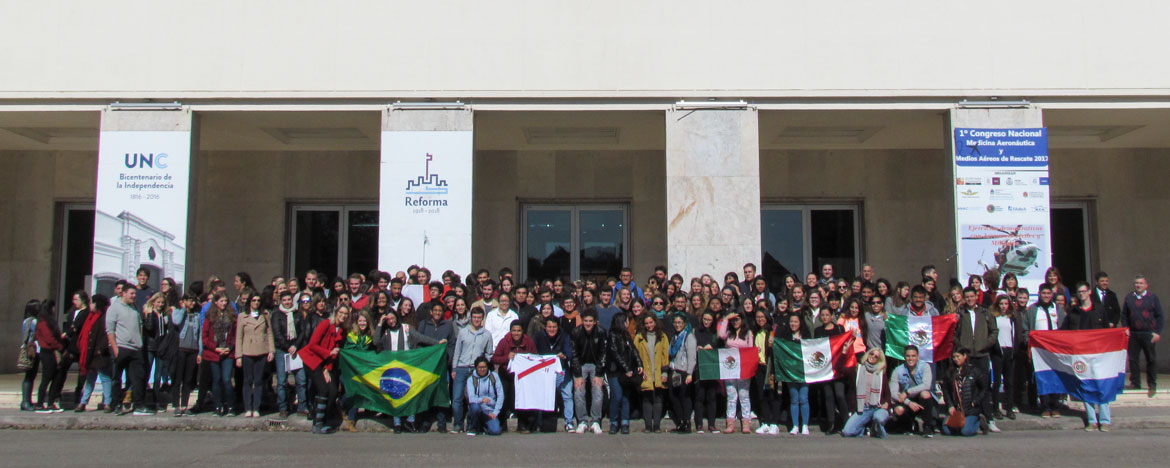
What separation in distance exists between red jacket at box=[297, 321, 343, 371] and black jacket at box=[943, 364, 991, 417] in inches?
293

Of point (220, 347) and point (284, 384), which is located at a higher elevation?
point (220, 347)

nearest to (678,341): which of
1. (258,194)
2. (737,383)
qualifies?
(737,383)

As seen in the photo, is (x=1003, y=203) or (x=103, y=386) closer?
(x=103, y=386)

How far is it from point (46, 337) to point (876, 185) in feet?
46.9

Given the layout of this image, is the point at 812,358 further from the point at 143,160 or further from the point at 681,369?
the point at 143,160

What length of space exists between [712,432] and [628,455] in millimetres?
2051

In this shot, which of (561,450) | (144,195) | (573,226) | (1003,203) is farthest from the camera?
(573,226)

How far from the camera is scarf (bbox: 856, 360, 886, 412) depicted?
1070cm

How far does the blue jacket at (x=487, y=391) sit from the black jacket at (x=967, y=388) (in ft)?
17.6

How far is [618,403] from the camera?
11.0 meters

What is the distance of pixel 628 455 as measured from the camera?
9.40m
